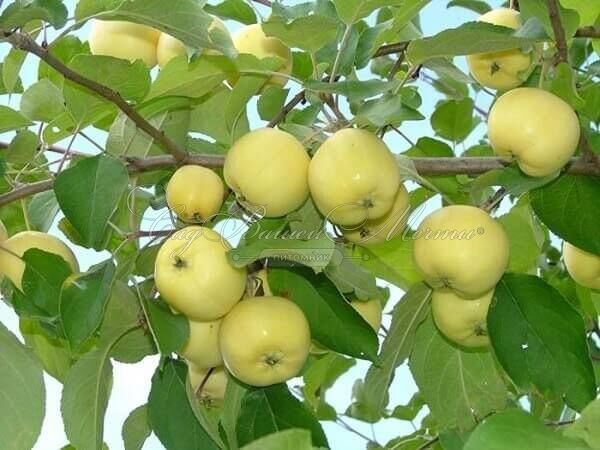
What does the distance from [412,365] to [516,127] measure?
1.52 ft

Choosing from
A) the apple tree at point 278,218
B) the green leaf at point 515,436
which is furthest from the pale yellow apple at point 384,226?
the green leaf at point 515,436

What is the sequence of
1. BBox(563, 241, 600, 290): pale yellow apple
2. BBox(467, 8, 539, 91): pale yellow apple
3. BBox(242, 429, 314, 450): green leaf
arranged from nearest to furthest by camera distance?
BBox(242, 429, 314, 450): green leaf < BBox(467, 8, 539, 91): pale yellow apple < BBox(563, 241, 600, 290): pale yellow apple

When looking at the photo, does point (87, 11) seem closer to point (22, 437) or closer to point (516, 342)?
point (22, 437)

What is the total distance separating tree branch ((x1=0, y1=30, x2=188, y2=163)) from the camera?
3.87ft

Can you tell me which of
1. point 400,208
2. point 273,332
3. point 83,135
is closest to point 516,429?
point 273,332

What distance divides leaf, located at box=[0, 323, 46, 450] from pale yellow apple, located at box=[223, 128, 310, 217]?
38 cm

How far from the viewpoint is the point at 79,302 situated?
4.17 ft

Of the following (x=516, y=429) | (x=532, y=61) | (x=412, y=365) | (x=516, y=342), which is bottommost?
(x=412, y=365)

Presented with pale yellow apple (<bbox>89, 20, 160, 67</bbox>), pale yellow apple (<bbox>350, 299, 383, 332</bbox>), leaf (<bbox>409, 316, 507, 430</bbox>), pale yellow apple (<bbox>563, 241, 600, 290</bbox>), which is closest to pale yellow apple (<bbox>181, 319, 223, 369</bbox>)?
pale yellow apple (<bbox>350, 299, 383, 332</bbox>)

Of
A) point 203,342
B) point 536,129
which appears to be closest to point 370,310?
point 203,342

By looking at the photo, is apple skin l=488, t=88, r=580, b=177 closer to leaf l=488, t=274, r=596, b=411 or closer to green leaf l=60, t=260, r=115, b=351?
leaf l=488, t=274, r=596, b=411

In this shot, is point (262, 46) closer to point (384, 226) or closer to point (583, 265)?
point (384, 226)

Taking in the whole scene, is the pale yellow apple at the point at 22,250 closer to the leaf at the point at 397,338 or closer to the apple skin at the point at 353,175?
the apple skin at the point at 353,175

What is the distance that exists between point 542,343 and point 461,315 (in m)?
0.12
